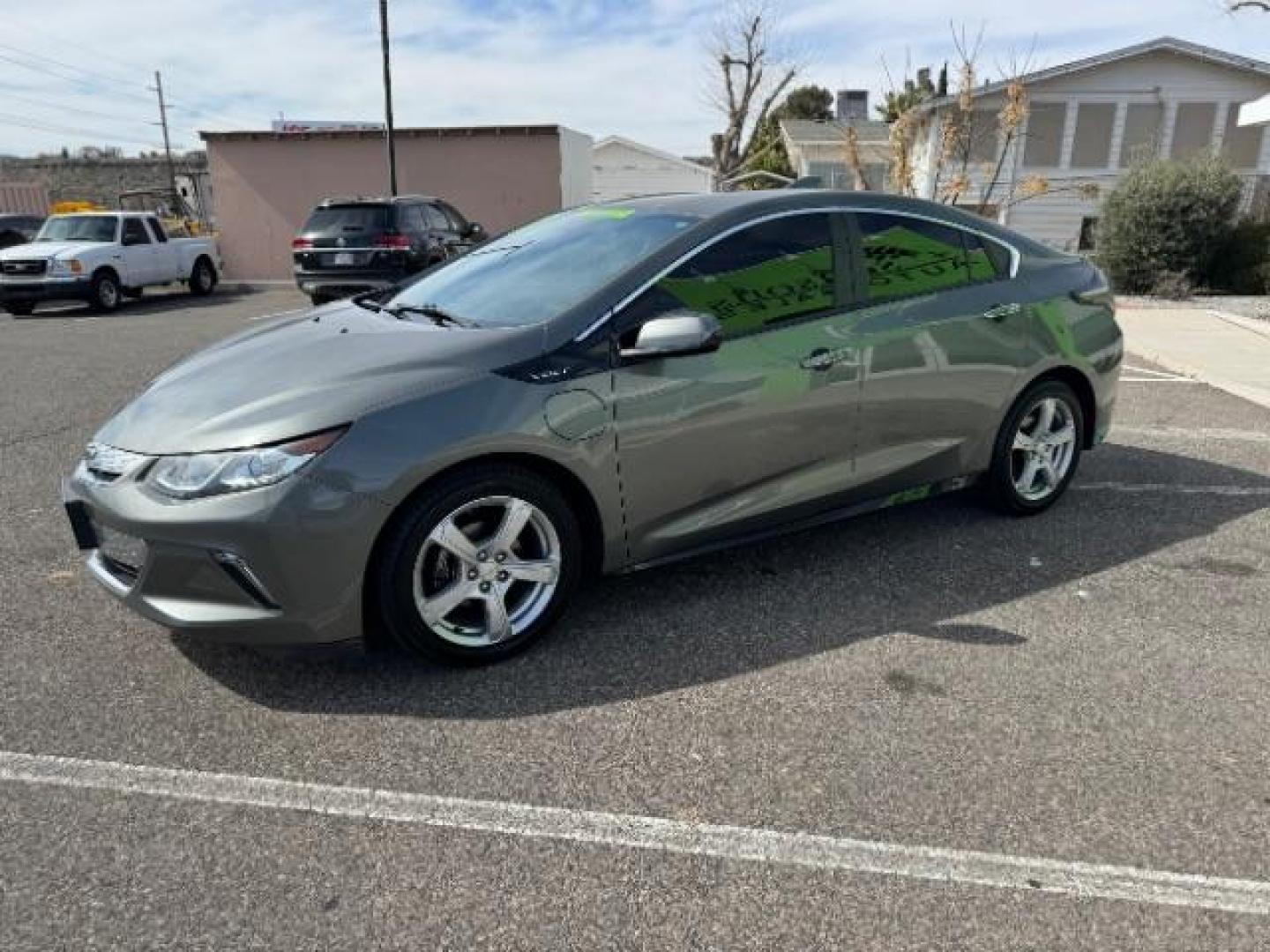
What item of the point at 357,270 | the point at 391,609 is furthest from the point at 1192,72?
the point at 391,609

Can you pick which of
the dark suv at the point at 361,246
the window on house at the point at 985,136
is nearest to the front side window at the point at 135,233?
the dark suv at the point at 361,246

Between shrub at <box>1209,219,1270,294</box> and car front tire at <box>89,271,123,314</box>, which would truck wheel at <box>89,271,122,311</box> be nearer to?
car front tire at <box>89,271,123,314</box>

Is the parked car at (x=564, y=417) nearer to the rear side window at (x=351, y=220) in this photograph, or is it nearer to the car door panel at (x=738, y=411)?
the car door panel at (x=738, y=411)

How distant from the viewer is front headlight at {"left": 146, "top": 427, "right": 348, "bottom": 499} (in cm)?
275

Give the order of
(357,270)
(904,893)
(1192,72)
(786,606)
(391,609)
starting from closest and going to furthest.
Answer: (904,893), (391,609), (786,606), (357,270), (1192,72)

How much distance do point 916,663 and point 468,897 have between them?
5.71ft

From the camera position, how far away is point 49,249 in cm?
1514

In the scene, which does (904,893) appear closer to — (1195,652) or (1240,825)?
(1240,825)

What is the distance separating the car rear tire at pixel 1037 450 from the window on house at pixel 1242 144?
25.5 m

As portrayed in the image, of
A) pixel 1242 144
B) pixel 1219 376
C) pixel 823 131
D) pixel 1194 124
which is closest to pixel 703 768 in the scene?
pixel 1219 376

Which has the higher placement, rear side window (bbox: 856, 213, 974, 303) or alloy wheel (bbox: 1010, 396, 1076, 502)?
rear side window (bbox: 856, 213, 974, 303)

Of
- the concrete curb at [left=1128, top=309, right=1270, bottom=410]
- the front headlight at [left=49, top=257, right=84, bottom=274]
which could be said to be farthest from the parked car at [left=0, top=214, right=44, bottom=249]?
the concrete curb at [left=1128, top=309, right=1270, bottom=410]

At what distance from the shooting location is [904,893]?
7.15 ft

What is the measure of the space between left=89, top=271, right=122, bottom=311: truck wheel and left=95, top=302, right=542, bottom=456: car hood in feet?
45.3
